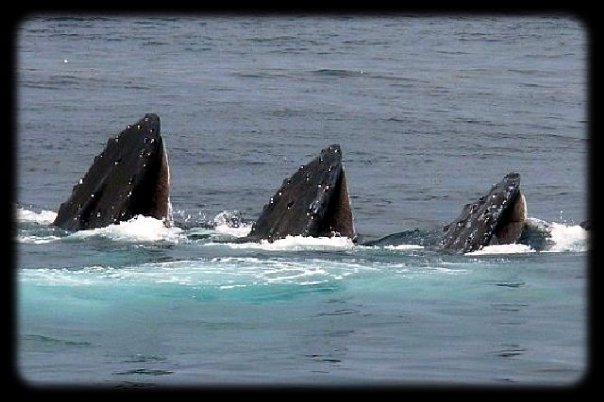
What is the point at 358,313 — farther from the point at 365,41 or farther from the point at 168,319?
the point at 365,41

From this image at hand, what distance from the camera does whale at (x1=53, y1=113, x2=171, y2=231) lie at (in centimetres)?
2073

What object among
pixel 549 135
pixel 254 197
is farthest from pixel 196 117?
pixel 254 197

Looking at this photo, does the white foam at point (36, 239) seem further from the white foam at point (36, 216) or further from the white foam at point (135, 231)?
the white foam at point (36, 216)

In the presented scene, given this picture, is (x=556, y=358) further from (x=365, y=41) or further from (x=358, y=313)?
(x=365, y=41)

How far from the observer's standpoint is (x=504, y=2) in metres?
50.3

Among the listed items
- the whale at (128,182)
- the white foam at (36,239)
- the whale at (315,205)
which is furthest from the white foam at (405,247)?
the white foam at (36,239)

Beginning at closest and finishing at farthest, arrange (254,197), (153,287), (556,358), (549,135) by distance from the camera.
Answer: (556,358), (153,287), (254,197), (549,135)

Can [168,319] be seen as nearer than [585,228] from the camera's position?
Yes

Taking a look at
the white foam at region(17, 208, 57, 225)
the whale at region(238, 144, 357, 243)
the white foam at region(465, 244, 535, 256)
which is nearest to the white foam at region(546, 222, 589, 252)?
the white foam at region(465, 244, 535, 256)

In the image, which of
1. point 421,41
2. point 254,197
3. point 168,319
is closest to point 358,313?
point 168,319

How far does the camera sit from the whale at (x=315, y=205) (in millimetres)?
20109

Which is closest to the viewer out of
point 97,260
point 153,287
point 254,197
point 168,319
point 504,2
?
point 168,319

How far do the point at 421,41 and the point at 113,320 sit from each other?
1221 inches

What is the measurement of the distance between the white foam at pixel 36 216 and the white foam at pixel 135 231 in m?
1.62
